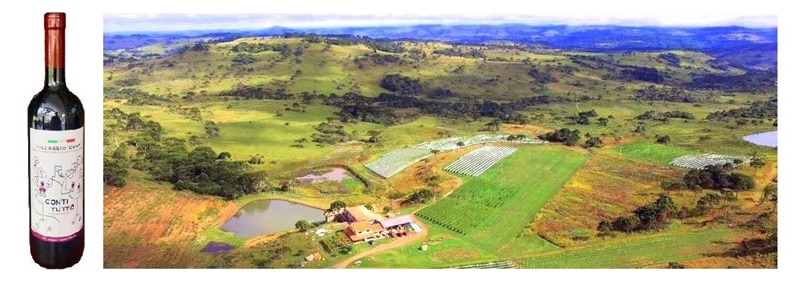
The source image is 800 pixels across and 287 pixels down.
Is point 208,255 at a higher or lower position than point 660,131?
lower

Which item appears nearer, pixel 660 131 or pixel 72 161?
pixel 72 161

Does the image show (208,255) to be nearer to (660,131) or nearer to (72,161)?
(72,161)

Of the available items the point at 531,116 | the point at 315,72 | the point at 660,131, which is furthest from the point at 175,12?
the point at 660,131

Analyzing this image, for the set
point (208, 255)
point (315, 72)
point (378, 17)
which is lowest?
point (208, 255)

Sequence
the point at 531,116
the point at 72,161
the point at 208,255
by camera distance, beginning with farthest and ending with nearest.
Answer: the point at 531,116
the point at 208,255
the point at 72,161

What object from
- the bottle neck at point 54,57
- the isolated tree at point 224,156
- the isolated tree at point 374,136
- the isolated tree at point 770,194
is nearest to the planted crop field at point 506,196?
the isolated tree at point 374,136

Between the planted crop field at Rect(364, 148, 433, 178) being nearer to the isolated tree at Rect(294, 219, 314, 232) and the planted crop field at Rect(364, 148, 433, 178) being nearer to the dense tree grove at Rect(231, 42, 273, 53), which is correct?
the isolated tree at Rect(294, 219, 314, 232)

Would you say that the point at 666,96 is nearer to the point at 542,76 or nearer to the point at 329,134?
the point at 542,76
